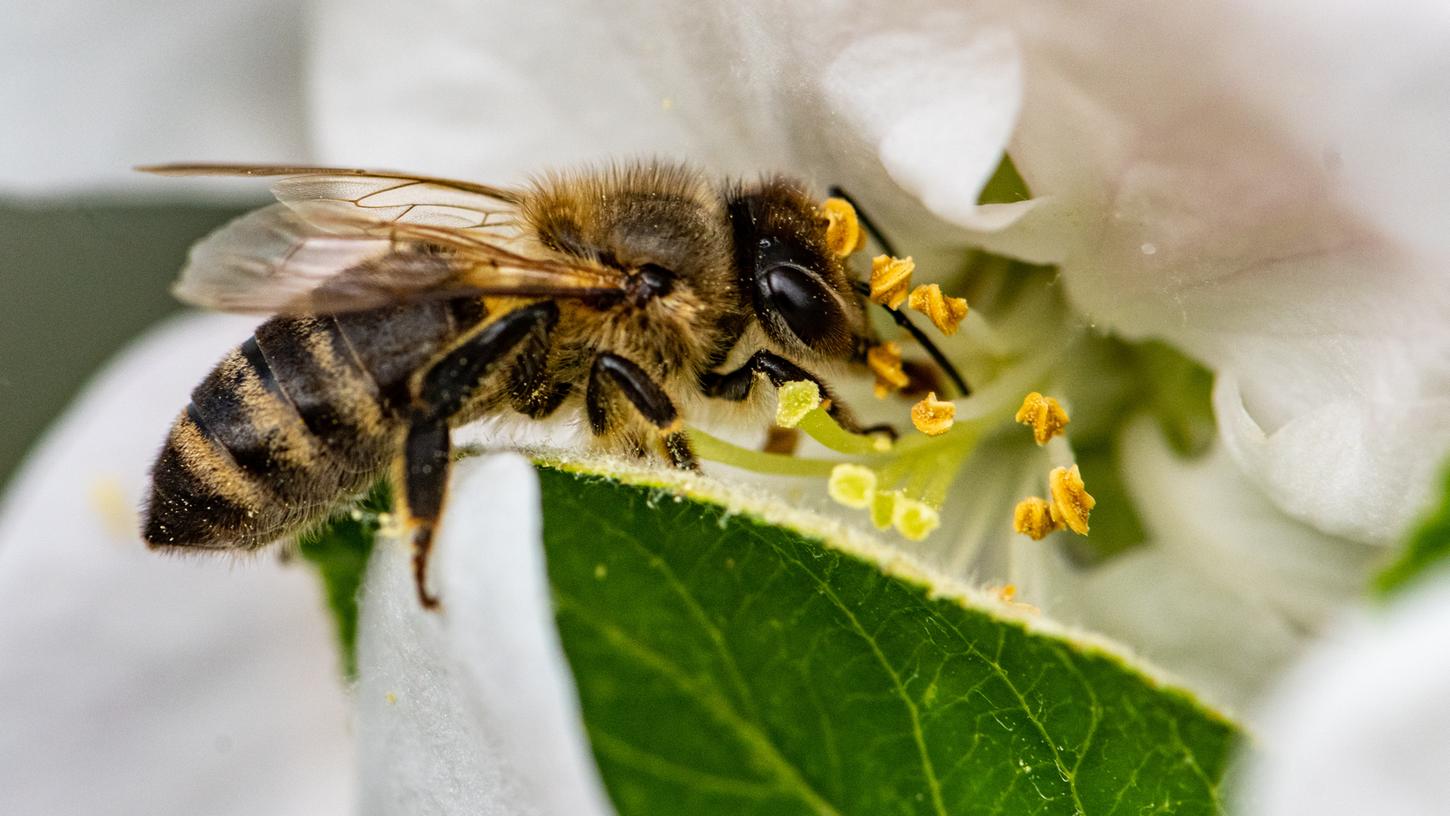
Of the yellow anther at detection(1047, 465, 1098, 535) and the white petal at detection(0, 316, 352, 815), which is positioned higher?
the yellow anther at detection(1047, 465, 1098, 535)

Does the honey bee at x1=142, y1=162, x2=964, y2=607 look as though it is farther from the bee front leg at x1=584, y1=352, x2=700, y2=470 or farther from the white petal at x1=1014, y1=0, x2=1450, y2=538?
the white petal at x1=1014, y1=0, x2=1450, y2=538

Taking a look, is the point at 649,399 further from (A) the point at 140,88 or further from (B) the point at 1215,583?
(A) the point at 140,88

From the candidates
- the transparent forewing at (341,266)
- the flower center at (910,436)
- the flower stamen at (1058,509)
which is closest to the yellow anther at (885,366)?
the flower center at (910,436)

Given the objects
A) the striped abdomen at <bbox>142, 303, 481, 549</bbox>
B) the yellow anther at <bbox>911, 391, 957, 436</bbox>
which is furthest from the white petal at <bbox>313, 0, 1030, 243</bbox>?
the striped abdomen at <bbox>142, 303, 481, 549</bbox>

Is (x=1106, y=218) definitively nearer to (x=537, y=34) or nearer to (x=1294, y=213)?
(x=1294, y=213)

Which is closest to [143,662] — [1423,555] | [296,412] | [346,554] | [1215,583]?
[346,554]

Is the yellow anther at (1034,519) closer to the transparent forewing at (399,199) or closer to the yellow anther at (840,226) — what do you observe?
the yellow anther at (840,226)

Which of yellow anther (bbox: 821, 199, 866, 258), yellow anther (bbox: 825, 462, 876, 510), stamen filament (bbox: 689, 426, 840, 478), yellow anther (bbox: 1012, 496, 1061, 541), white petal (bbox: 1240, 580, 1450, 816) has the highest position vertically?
white petal (bbox: 1240, 580, 1450, 816)
